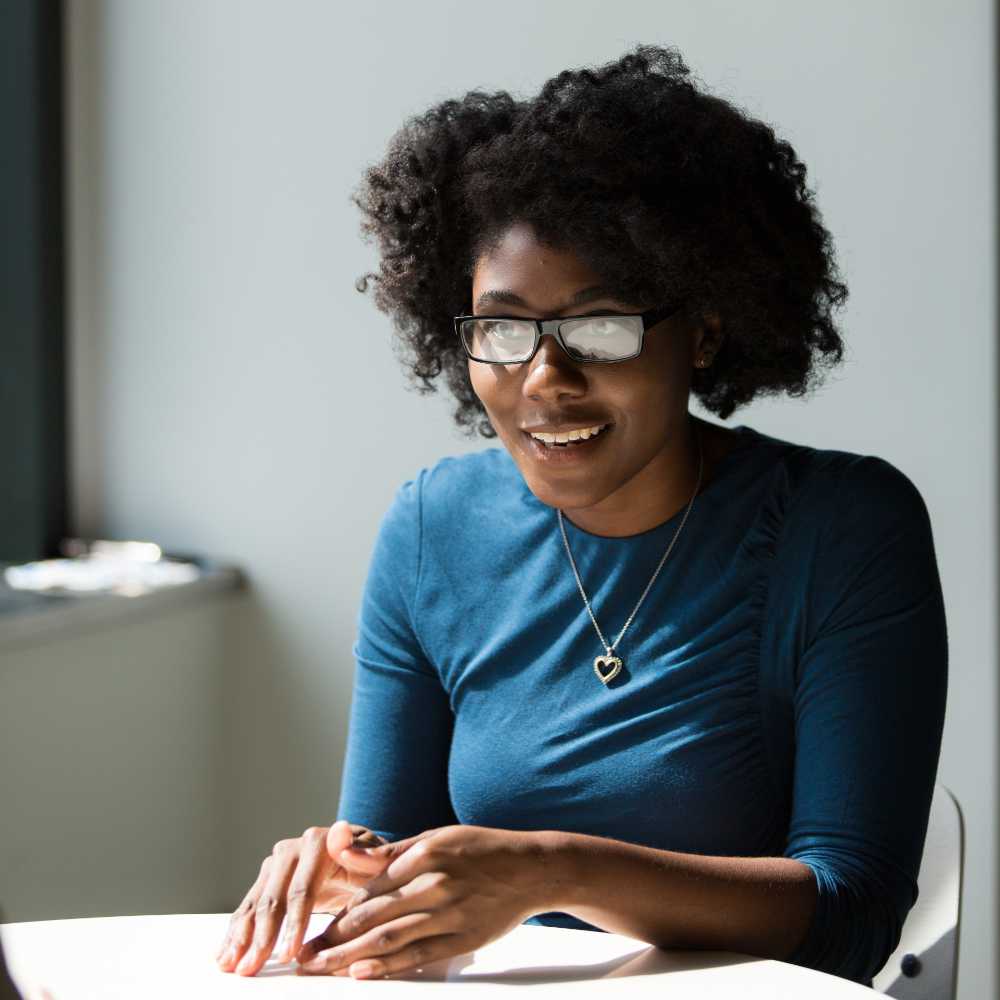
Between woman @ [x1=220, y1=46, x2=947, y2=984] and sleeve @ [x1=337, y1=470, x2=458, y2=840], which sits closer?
woman @ [x1=220, y1=46, x2=947, y2=984]

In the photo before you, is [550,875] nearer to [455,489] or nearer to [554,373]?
[554,373]

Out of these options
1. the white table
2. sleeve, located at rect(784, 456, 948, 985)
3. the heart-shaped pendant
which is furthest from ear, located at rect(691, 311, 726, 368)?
the white table

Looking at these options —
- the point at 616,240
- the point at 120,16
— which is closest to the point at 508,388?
the point at 616,240

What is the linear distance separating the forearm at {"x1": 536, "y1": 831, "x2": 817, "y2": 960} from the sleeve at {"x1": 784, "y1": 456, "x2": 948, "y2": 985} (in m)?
0.04

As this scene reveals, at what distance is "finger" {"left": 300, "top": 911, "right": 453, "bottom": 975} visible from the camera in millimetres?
1175

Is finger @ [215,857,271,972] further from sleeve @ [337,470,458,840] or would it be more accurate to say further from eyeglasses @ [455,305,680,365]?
eyeglasses @ [455,305,680,365]

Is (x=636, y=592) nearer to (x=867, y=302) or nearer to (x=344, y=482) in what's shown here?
(x=867, y=302)

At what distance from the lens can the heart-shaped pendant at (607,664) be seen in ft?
5.07

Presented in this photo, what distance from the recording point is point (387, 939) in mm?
1176

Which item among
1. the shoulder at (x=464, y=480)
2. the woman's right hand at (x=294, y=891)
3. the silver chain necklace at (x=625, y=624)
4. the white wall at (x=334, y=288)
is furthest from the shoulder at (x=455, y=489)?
the white wall at (x=334, y=288)

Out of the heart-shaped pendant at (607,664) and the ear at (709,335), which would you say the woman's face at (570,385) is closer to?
the ear at (709,335)

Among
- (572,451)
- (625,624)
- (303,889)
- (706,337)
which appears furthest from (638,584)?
(303,889)

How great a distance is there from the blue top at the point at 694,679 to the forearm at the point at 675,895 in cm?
5

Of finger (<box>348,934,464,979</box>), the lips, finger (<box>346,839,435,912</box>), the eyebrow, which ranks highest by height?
the eyebrow
